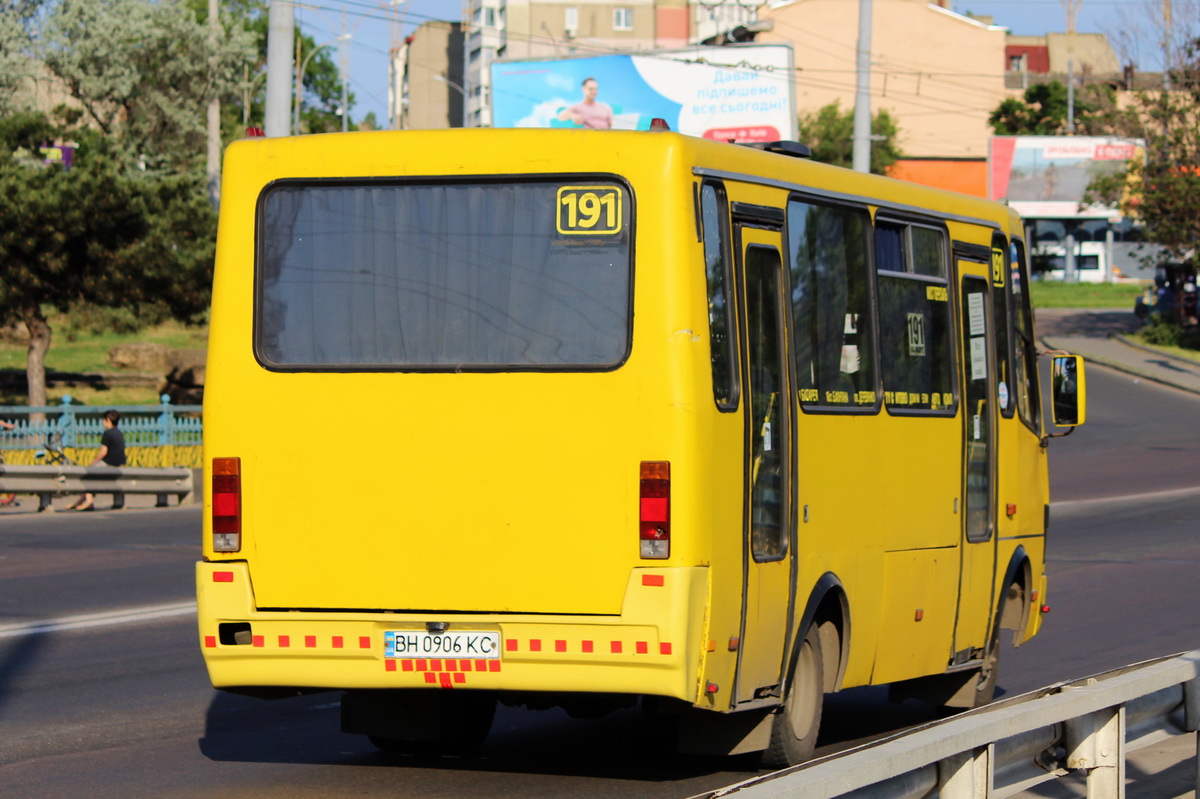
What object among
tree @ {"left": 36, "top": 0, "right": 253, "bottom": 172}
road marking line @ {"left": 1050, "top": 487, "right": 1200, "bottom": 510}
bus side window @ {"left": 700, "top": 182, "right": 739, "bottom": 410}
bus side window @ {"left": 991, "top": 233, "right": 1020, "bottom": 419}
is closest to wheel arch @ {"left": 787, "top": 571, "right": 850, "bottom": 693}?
bus side window @ {"left": 700, "top": 182, "right": 739, "bottom": 410}

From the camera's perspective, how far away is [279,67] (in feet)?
69.2

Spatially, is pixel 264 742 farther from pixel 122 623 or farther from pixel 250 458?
pixel 122 623

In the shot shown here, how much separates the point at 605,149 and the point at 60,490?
18.4m

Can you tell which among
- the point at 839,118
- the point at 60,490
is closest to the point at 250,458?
the point at 60,490

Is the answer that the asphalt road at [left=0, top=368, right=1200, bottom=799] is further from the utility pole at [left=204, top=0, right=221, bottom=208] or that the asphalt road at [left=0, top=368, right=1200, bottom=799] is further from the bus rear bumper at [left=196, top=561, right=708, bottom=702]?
the utility pole at [left=204, top=0, right=221, bottom=208]

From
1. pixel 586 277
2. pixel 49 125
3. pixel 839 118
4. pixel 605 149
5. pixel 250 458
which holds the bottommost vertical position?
pixel 250 458

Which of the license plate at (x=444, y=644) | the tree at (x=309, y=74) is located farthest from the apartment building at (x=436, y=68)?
the license plate at (x=444, y=644)

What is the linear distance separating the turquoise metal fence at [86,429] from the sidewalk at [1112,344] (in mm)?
20067

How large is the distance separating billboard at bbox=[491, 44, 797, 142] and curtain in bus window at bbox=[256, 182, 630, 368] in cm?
4368

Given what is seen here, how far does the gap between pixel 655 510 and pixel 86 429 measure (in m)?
23.3

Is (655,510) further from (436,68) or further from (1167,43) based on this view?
(436,68)

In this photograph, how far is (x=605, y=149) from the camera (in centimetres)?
705

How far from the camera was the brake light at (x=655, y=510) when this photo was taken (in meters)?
6.76

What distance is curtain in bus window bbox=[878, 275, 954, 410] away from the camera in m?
8.79
